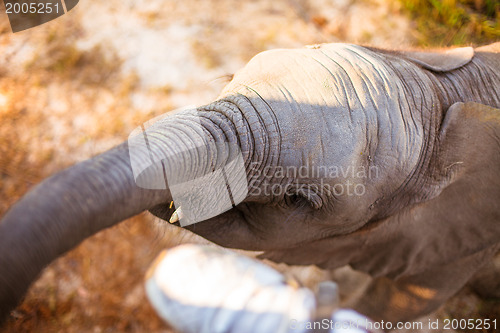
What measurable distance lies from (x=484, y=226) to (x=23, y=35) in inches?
155

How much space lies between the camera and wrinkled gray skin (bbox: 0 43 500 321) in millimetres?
968

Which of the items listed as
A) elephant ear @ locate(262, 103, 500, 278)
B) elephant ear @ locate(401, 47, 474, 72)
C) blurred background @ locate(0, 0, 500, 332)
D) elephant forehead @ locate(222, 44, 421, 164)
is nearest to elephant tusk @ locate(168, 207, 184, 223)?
elephant forehead @ locate(222, 44, 421, 164)

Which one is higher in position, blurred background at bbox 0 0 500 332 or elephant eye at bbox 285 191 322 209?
elephant eye at bbox 285 191 322 209

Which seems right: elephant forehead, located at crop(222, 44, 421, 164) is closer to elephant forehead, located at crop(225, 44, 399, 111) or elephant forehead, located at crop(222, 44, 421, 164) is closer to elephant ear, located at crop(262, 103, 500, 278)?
elephant forehead, located at crop(225, 44, 399, 111)

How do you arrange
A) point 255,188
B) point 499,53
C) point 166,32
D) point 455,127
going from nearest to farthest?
point 255,188, point 455,127, point 499,53, point 166,32

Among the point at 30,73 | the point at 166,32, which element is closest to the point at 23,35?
the point at 30,73

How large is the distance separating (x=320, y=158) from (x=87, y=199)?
740 mm

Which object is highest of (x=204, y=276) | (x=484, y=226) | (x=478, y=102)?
(x=478, y=102)

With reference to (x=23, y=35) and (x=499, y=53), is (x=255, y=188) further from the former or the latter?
(x=23, y=35)

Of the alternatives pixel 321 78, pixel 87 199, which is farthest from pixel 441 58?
pixel 87 199

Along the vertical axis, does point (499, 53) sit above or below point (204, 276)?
above

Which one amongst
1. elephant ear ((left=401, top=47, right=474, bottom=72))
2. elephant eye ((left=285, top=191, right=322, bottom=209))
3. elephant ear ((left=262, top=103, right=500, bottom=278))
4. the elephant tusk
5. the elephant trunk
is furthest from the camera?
elephant ear ((left=401, top=47, right=474, bottom=72))

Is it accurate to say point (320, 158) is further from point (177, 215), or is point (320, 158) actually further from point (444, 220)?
point (444, 220)

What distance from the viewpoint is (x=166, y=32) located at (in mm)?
4133
